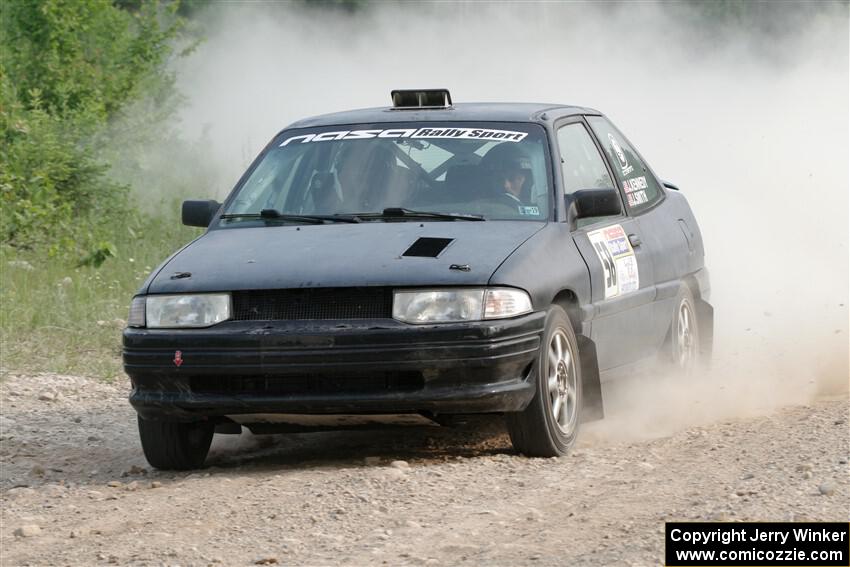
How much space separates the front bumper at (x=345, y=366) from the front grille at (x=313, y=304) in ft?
0.16

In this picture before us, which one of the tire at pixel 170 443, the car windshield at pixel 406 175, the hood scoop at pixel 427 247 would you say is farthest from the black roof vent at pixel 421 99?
the tire at pixel 170 443

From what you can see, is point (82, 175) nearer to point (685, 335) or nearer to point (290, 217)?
point (685, 335)

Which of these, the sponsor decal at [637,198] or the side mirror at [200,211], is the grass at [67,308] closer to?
the side mirror at [200,211]

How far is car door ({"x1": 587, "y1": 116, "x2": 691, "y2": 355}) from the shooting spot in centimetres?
846

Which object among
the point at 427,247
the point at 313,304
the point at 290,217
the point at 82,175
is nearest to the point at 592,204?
the point at 427,247

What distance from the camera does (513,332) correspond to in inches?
258

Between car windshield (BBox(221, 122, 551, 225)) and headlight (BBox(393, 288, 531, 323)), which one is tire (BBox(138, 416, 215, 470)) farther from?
headlight (BBox(393, 288, 531, 323))

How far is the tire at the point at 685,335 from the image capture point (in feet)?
28.9

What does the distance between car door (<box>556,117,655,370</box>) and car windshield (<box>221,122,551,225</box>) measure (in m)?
0.23

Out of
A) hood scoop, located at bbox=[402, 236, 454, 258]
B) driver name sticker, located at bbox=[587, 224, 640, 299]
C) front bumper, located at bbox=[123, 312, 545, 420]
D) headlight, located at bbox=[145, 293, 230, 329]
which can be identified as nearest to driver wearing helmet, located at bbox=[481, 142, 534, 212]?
driver name sticker, located at bbox=[587, 224, 640, 299]

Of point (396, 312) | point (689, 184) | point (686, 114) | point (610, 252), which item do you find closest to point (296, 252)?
point (396, 312)

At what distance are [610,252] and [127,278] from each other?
252 inches

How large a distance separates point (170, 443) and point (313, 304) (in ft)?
3.38

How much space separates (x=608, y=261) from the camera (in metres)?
7.77
